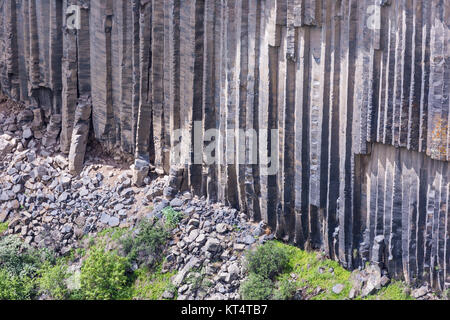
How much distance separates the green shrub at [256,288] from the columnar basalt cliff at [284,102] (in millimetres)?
1120

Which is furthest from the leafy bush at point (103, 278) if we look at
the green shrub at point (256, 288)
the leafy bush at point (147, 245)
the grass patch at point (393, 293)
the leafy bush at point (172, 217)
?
the grass patch at point (393, 293)

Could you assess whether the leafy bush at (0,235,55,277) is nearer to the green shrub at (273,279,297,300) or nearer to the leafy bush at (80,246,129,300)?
the leafy bush at (80,246,129,300)

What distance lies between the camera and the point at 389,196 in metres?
14.7

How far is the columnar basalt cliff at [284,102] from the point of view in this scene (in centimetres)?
1412

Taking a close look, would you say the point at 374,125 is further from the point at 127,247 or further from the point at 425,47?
the point at 127,247

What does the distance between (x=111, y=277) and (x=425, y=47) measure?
6.42 metres

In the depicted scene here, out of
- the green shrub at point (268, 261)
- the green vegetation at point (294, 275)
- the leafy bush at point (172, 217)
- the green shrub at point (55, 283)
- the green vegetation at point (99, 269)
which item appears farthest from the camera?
Result: the leafy bush at point (172, 217)

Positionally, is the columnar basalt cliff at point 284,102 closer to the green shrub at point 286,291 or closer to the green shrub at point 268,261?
the green shrub at point 268,261

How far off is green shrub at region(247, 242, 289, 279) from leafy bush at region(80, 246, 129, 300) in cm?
223

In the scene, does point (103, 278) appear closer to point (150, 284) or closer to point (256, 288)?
point (150, 284)

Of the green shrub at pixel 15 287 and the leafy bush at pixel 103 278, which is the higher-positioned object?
the leafy bush at pixel 103 278

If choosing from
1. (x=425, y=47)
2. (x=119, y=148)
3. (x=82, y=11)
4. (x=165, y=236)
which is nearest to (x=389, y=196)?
(x=425, y=47)

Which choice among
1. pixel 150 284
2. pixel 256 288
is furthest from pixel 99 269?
pixel 256 288

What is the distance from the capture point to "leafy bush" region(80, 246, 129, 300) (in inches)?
635
